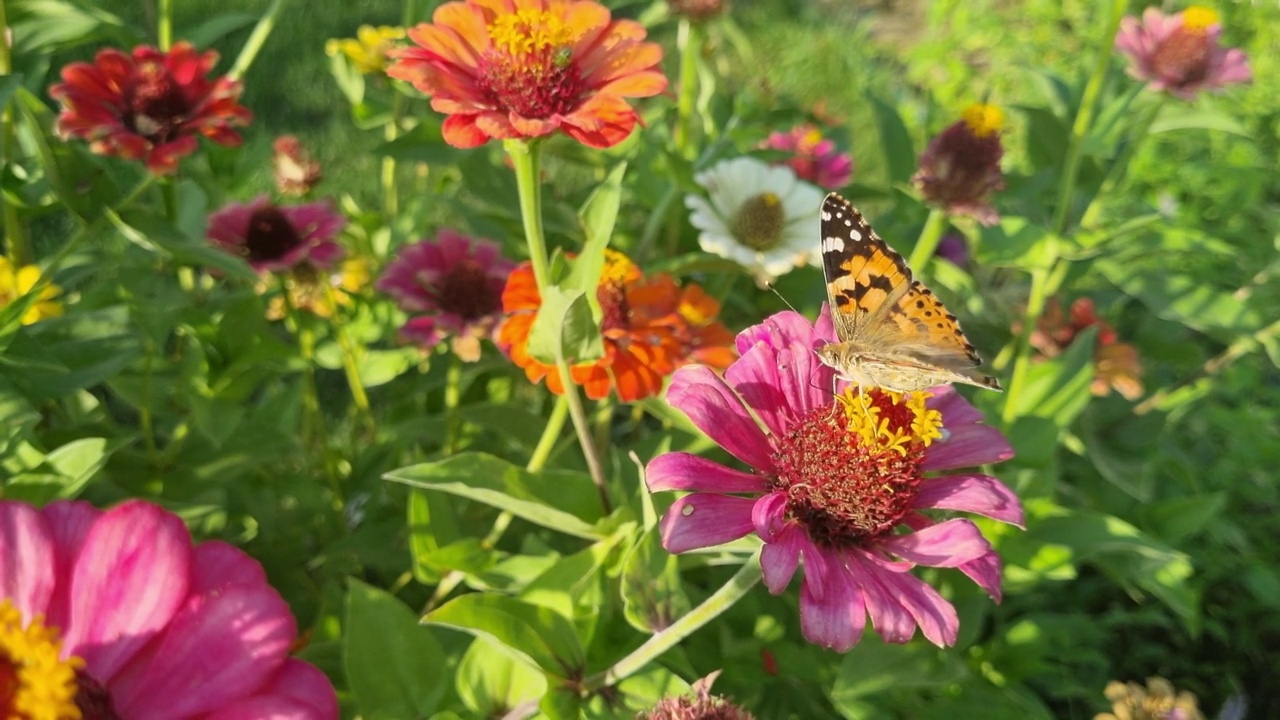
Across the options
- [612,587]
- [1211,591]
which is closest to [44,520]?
[612,587]

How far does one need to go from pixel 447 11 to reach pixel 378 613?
64 cm

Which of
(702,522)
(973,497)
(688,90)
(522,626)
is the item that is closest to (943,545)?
(973,497)

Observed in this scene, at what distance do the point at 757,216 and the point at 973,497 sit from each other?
0.69 m

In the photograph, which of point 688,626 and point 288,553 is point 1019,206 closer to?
point 688,626

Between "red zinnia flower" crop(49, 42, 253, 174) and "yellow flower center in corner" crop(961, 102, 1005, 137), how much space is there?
102 centimetres

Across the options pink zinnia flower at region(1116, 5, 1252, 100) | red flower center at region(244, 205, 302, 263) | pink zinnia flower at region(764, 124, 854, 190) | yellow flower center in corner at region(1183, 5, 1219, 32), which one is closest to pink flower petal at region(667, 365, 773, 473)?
red flower center at region(244, 205, 302, 263)

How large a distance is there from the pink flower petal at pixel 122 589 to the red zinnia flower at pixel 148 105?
552mm

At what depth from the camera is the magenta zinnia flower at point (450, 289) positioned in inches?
49.2

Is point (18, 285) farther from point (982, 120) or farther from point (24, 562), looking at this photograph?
point (982, 120)

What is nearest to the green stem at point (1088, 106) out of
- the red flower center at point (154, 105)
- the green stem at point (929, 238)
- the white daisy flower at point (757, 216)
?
the green stem at point (929, 238)

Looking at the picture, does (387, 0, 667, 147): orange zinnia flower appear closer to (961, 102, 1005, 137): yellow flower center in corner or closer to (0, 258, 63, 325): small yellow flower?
(0, 258, 63, 325): small yellow flower

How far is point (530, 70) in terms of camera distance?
3.07ft

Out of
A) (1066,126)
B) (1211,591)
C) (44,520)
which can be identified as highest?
(44,520)

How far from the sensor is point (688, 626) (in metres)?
0.77
